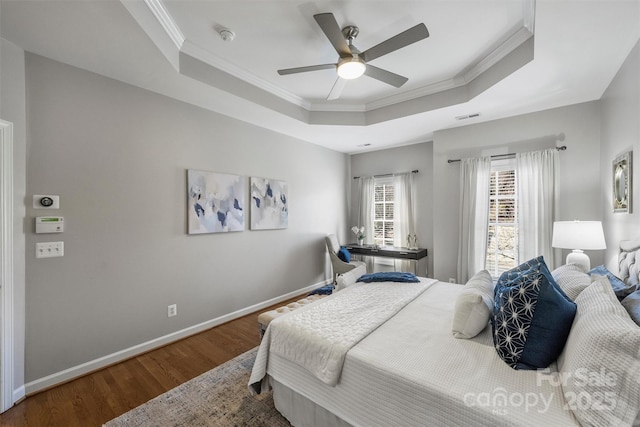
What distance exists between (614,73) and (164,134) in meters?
4.33

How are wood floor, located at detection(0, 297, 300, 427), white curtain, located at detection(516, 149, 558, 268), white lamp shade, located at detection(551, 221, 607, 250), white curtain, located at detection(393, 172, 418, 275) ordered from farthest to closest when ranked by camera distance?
white curtain, located at detection(393, 172, 418, 275), white curtain, located at detection(516, 149, 558, 268), white lamp shade, located at detection(551, 221, 607, 250), wood floor, located at detection(0, 297, 300, 427)

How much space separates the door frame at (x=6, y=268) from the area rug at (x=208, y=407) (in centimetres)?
82

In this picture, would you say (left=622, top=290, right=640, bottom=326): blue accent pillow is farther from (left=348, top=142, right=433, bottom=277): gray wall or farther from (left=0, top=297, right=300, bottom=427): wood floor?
(left=348, top=142, right=433, bottom=277): gray wall

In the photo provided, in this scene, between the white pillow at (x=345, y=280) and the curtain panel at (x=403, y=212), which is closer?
the white pillow at (x=345, y=280)

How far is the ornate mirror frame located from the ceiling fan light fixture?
2.17 meters

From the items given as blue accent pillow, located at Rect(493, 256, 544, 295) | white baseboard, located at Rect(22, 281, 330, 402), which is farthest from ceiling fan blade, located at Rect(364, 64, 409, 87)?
white baseboard, located at Rect(22, 281, 330, 402)

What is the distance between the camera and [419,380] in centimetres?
120

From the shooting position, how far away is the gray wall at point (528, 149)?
2967 mm

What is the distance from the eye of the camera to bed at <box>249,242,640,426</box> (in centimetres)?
95

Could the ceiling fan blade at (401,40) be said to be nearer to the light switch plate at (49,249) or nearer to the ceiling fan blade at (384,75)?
the ceiling fan blade at (384,75)

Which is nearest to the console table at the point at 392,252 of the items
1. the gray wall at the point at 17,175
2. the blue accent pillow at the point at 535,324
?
the blue accent pillow at the point at 535,324

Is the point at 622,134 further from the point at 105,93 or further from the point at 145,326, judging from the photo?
the point at 145,326

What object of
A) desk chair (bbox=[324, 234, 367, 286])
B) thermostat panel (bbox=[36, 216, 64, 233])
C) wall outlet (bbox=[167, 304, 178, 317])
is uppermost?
thermostat panel (bbox=[36, 216, 64, 233])

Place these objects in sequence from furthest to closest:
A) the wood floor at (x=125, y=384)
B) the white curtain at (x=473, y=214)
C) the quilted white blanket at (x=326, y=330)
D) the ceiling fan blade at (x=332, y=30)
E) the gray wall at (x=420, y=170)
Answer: the gray wall at (x=420, y=170), the white curtain at (x=473, y=214), the wood floor at (x=125, y=384), the ceiling fan blade at (x=332, y=30), the quilted white blanket at (x=326, y=330)
